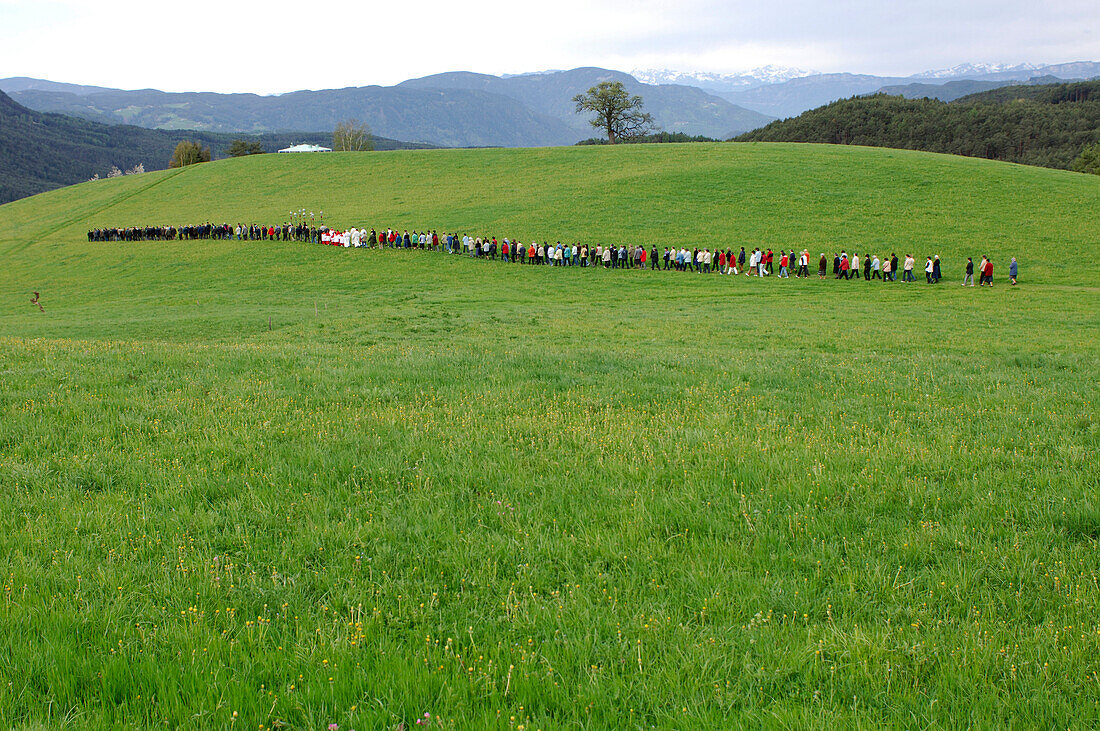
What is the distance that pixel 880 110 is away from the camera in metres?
127

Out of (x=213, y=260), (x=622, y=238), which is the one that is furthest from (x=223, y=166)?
(x=622, y=238)

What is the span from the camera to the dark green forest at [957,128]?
115 metres

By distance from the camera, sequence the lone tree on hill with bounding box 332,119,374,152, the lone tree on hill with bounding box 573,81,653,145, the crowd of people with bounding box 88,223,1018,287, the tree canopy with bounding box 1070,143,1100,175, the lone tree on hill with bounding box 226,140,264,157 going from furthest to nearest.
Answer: the lone tree on hill with bounding box 332,119,374,152 < the lone tree on hill with bounding box 226,140,264,157 < the lone tree on hill with bounding box 573,81,653,145 < the tree canopy with bounding box 1070,143,1100,175 < the crowd of people with bounding box 88,223,1018,287

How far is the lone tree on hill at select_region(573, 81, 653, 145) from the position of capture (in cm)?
9831

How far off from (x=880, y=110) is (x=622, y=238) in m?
111

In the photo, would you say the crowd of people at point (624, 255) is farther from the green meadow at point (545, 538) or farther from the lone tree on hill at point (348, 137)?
the lone tree on hill at point (348, 137)

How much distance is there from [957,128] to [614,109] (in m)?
68.3

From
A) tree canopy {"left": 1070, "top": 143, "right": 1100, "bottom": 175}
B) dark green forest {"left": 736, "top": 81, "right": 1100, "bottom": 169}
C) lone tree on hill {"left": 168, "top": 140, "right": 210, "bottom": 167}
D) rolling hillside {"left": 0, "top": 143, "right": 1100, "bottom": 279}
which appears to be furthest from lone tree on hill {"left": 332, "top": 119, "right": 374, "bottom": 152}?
tree canopy {"left": 1070, "top": 143, "right": 1100, "bottom": 175}

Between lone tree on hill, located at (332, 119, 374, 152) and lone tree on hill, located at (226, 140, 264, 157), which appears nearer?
lone tree on hill, located at (226, 140, 264, 157)

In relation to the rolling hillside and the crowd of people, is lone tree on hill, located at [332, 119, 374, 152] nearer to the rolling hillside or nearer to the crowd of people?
the rolling hillside

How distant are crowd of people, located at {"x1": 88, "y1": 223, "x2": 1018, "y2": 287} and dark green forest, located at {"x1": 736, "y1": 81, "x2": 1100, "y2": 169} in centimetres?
8421

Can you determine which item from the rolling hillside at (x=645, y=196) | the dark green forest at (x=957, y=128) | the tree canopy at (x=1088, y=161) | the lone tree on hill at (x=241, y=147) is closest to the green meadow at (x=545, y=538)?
the rolling hillside at (x=645, y=196)

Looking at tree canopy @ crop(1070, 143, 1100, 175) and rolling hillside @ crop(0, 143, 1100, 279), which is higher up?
tree canopy @ crop(1070, 143, 1100, 175)

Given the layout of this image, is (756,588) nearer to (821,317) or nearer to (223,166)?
(821,317)
